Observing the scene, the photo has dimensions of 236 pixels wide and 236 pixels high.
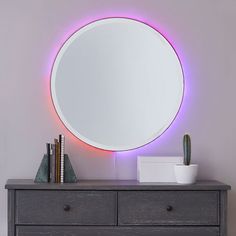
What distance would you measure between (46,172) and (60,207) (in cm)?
22

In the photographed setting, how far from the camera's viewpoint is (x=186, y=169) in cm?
285

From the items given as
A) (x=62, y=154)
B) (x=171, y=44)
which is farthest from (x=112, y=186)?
(x=171, y=44)

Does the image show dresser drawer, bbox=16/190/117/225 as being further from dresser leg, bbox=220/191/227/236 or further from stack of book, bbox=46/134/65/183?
dresser leg, bbox=220/191/227/236

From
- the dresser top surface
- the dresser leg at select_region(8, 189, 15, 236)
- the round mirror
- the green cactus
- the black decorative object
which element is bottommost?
the dresser leg at select_region(8, 189, 15, 236)

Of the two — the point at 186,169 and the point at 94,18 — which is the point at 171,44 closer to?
the point at 94,18

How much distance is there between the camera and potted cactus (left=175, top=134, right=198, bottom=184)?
2.86 m

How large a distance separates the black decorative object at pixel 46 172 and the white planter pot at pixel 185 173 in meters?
0.52

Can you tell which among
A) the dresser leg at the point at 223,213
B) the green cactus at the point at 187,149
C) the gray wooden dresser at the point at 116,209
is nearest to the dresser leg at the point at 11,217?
the gray wooden dresser at the point at 116,209

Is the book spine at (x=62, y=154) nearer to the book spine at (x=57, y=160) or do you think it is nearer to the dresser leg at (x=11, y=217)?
the book spine at (x=57, y=160)

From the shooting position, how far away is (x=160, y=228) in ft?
9.09

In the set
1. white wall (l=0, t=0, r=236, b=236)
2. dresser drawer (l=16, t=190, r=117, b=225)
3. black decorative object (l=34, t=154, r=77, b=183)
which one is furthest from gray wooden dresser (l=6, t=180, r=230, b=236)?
white wall (l=0, t=0, r=236, b=236)

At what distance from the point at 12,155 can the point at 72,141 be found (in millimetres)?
332

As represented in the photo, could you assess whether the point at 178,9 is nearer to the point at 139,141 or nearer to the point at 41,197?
the point at 139,141

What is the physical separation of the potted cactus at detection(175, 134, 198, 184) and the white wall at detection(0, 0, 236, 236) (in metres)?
0.22
